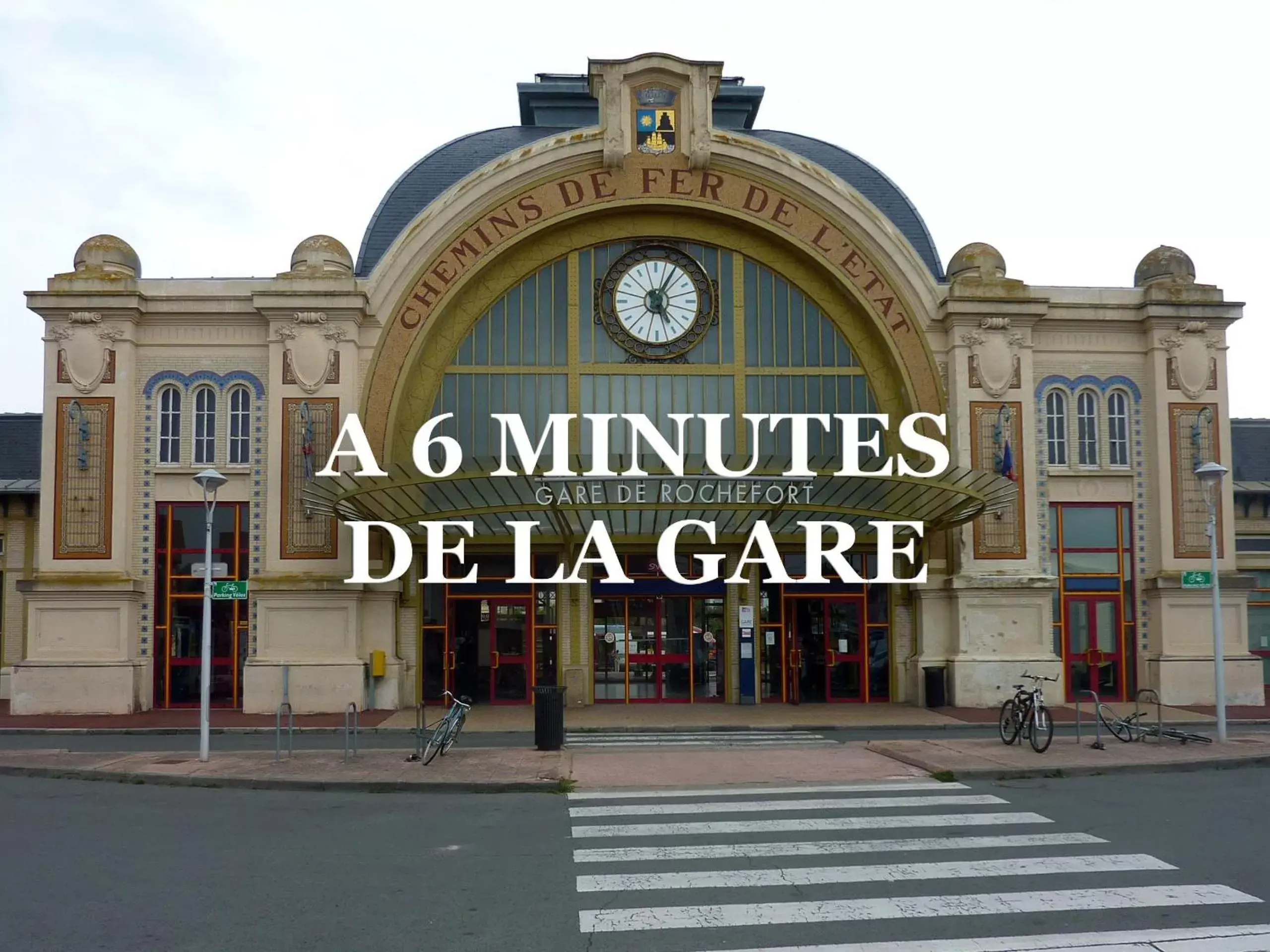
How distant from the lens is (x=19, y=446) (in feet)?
103

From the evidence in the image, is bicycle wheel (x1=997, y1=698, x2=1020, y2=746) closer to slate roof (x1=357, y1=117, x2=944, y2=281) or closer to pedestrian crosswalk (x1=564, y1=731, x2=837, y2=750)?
pedestrian crosswalk (x1=564, y1=731, x2=837, y2=750)

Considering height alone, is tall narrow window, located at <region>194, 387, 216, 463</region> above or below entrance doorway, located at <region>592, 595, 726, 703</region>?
above

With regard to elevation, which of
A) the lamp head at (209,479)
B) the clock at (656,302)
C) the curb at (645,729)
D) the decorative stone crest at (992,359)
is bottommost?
the curb at (645,729)

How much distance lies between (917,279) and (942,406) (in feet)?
9.82

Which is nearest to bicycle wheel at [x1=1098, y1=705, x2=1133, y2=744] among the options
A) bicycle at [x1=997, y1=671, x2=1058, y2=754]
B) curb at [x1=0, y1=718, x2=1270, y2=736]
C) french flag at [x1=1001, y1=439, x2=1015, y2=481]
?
bicycle at [x1=997, y1=671, x2=1058, y2=754]

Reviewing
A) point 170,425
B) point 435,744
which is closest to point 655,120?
point 170,425

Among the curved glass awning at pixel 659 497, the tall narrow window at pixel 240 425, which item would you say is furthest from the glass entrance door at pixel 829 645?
the tall narrow window at pixel 240 425

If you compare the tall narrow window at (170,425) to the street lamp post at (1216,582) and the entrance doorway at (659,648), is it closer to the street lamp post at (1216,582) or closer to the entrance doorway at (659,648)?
the entrance doorway at (659,648)

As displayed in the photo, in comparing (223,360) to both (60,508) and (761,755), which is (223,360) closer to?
(60,508)

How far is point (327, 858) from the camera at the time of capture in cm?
1098

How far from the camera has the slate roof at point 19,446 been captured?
102ft

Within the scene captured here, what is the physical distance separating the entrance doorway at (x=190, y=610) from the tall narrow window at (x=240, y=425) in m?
1.11

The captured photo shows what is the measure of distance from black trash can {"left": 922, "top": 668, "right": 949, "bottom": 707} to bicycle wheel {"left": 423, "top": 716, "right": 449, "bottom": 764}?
42.6 feet

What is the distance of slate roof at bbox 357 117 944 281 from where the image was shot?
29.6 metres
